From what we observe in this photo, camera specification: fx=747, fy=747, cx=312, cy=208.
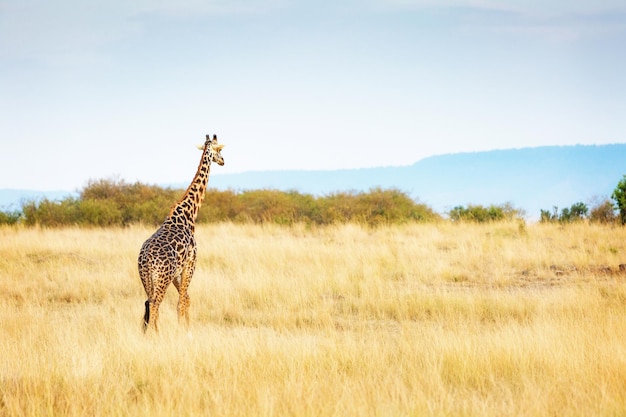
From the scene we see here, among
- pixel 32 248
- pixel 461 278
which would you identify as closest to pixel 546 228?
pixel 461 278

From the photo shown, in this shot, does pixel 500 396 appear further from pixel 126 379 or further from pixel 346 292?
pixel 346 292

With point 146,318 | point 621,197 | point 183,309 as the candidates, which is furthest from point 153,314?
point 621,197

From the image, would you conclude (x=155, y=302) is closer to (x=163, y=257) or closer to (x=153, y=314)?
(x=153, y=314)

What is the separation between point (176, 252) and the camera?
28.4ft

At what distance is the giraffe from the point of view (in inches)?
329

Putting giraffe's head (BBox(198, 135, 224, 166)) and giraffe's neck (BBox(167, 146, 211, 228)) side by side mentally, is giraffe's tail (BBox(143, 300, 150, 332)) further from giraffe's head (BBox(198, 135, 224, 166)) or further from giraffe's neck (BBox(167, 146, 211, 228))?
giraffe's head (BBox(198, 135, 224, 166))

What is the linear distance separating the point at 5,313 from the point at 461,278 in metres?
7.65

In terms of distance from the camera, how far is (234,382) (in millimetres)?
6340

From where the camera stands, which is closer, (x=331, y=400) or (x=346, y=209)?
(x=331, y=400)

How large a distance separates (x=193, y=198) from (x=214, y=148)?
0.75 meters

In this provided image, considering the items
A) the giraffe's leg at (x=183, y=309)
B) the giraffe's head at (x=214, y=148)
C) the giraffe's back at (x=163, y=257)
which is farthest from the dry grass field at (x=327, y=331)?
the giraffe's head at (x=214, y=148)

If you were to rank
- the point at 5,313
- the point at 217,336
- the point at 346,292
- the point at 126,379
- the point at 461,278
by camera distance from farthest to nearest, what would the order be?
the point at 461,278, the point at 346,292, the point at 5,313, the point at 217,336, the point at 126,379

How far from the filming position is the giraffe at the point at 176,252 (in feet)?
27.4

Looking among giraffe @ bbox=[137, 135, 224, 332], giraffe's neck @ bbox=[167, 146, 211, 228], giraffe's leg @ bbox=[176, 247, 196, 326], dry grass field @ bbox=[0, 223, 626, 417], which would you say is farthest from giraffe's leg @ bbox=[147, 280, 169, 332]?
giraffe's neck @ bbox=[167, 146, 211, 228]
